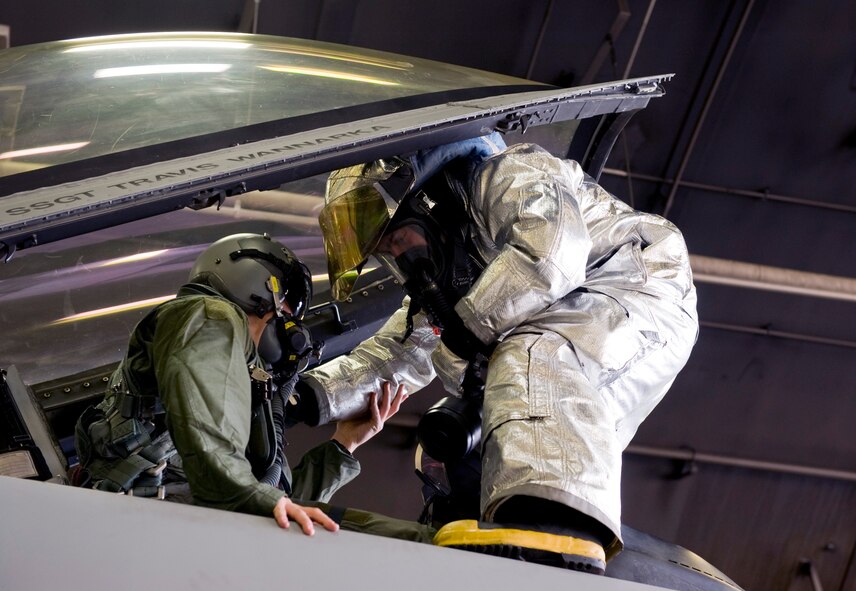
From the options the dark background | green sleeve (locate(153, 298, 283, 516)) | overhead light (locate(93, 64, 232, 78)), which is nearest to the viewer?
green sleeve (locate(153, 298, 283, 516))

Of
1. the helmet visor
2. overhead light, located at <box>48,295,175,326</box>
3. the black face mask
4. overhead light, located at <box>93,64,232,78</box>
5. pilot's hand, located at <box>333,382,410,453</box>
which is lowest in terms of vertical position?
pilot's hand, located at <box>333,382,410,453</box>

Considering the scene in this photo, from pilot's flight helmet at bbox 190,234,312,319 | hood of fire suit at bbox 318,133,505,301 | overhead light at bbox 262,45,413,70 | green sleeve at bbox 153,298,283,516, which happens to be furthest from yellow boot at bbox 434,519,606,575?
overhead light at bbox 262,45,413,70

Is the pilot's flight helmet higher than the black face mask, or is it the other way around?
the pilot's flight helmet

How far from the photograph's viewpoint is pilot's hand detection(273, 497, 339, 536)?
4.91 ft

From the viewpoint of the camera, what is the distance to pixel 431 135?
2.26 m

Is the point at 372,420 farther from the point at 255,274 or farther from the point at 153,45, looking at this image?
the point at 153,45

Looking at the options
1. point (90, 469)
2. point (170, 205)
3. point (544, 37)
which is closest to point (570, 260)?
point (170, 205)

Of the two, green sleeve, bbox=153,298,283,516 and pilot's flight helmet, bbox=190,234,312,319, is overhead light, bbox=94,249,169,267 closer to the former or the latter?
pilot's flight helmet, bbox=190,234,312,319

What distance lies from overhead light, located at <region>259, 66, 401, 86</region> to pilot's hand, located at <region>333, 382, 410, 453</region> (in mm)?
1029

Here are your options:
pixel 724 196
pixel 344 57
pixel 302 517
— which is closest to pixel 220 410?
pixel 302 517

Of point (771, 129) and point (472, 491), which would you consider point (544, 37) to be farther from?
point (472, 491)

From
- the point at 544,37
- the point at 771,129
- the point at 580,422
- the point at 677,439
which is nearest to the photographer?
the point at 580,422

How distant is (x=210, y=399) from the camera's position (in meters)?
2.04

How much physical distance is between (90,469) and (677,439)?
5382mm
